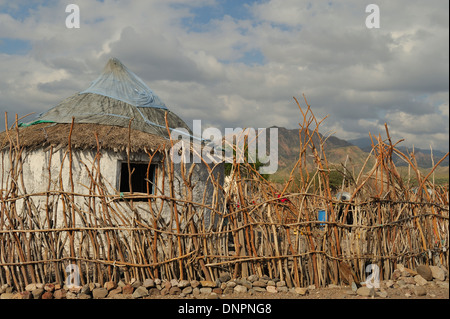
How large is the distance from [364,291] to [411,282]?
81cm

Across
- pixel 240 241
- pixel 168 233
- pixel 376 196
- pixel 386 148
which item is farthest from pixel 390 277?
pixel 168 233

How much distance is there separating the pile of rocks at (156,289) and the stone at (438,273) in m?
1.81

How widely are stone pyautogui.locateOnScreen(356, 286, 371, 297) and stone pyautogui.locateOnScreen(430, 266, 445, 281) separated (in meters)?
1.21

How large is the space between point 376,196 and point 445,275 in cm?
139

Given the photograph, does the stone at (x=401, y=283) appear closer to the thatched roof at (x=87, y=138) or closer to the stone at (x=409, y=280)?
the stone at (x=409, y=280)

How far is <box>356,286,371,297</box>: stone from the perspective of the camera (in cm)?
459

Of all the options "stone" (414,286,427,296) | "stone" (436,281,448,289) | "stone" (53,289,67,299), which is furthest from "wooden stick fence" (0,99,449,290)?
"stone" (436,281,448,289)

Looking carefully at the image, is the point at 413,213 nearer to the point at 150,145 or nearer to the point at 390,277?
the point at 390,277

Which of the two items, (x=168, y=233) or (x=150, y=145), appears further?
(x=150, y=145)

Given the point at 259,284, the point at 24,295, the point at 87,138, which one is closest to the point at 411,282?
the point at 259,284

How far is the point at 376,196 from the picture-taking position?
16.4ft

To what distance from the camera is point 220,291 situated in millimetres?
4703

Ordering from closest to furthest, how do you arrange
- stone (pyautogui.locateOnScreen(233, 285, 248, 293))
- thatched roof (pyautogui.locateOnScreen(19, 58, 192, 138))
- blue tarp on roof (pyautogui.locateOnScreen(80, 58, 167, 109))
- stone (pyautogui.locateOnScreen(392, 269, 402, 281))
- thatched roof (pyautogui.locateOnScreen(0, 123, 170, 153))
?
stone (pyautogui.locateOnScreen(233, 285, 248, 293)), stone (pyautogui.locateOnScreen(392, 269, 402, 281)), thatched roof (pyautogui.locateOnScreen(0, 123, 170, 153)), thatched roof (pyautogui.locateOnScreen(19, 58, 192, 138)), blue tarp on roof (pyautogui.locateOnScreen(80, 58, 167, 109))

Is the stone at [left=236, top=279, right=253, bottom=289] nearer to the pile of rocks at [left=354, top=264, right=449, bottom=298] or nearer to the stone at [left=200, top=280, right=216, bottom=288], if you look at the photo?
the stone at [left=200, top=280, right=216, bottom=288]
